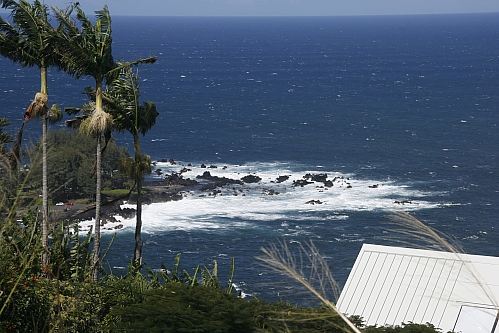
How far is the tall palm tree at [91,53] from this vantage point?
22.5 meters

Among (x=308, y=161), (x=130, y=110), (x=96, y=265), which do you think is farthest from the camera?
(x=308, y=161)

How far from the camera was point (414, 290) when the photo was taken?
22422 millimetres

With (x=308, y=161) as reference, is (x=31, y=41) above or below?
above

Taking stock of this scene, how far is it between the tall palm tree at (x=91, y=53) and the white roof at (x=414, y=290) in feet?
27.3

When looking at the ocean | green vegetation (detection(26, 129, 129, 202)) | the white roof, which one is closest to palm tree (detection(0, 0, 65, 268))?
the ocean

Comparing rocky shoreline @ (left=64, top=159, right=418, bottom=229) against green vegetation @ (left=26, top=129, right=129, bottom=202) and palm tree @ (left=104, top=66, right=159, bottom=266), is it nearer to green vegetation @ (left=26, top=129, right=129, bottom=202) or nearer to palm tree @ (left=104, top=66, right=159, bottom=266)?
green vegetation @ (left=26, top=129, right=129, bottom=202)

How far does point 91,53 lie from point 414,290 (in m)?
12.0

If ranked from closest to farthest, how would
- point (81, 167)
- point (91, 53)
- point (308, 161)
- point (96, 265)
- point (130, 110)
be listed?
point (91, 53), point (96, 265), point (130, 110), point (81, 167), point (308, 161)

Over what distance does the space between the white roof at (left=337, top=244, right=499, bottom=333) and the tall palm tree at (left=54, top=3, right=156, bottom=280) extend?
8317 mm

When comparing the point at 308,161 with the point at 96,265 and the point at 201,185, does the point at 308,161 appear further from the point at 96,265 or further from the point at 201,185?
the point at 96,265

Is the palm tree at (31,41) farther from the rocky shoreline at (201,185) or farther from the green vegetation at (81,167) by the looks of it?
the rocky shoreline at (201,185)

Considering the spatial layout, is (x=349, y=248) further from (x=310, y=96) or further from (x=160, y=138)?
(x=310, y=96)

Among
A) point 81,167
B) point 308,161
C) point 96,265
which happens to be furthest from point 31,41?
point 308,161

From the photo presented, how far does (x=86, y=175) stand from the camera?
7075 centimetres
